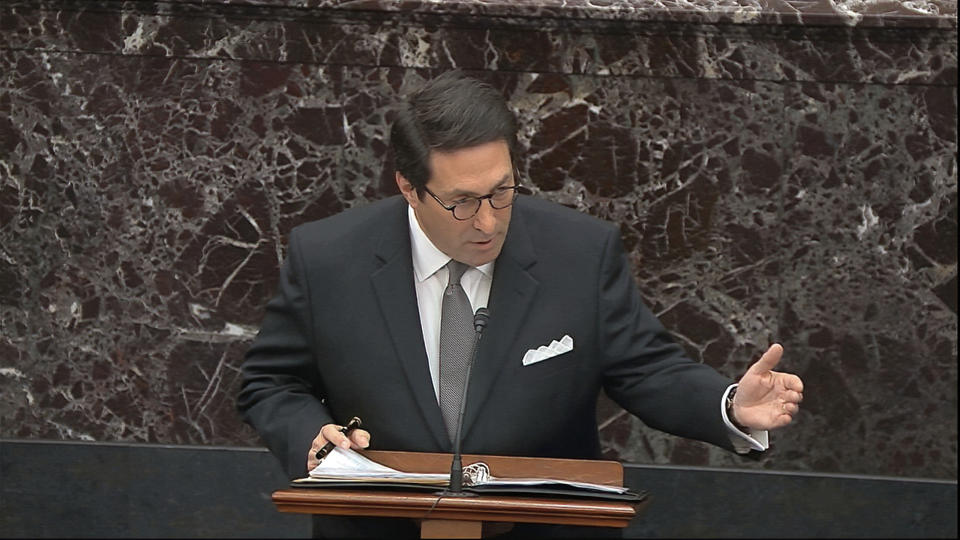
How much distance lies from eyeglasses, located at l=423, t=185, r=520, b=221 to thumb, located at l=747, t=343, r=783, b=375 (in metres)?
0.69

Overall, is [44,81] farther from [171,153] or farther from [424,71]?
[424,71]

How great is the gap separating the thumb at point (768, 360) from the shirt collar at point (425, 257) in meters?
0.78

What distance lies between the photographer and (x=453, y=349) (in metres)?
3.26

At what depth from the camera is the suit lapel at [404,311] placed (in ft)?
10.5

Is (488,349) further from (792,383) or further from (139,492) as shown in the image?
(139,492)

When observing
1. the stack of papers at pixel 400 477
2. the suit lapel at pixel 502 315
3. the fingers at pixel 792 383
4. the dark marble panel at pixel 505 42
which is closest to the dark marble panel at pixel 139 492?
the dark marble panel at pixel 505 42

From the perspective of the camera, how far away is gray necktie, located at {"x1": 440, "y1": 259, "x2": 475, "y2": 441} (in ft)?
10.6

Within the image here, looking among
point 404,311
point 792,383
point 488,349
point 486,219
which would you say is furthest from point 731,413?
point 404,311

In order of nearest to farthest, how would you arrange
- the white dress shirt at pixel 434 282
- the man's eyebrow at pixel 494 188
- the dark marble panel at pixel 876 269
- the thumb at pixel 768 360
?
the thumb at pixel 768 360 → the man's eyebrow at pixel 494 188 → the white dress shirt at pixel 434 282 → the dark marble panel at pixel 876 269

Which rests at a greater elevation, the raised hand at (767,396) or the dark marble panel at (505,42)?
the dark marble panel at (505,42)

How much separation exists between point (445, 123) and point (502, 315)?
18.6 inches

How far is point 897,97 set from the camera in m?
4.52

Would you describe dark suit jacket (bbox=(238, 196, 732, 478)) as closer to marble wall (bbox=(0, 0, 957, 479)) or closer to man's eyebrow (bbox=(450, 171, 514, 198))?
man's eyebrow (bbox=(450, 171, 514, 198))

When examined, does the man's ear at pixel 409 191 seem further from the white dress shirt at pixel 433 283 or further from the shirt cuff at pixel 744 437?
the shirt cuff at pixel 744 437
